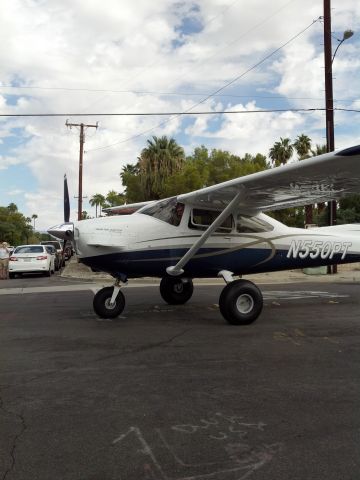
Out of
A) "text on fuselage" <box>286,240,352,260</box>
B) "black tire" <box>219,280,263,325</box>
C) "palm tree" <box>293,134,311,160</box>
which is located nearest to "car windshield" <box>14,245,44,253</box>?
"text on fuselage" <box>286,240,352,260</box>

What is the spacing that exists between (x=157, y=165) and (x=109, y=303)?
110 feet

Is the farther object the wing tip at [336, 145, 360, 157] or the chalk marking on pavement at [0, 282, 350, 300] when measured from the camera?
the chalk marking on pavement at [0, 282, 350, 300]

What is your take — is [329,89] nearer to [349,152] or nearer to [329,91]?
[329,91]

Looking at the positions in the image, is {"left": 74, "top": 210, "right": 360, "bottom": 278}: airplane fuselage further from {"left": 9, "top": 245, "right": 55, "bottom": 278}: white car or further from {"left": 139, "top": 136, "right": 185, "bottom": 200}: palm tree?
{"left": 139, "top": 136, "right": 185, "bottom": 200}: palm tree

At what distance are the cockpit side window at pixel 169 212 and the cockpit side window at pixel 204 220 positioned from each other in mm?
254

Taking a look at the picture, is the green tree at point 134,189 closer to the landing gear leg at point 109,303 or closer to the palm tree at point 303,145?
the palm tree at point 303,145

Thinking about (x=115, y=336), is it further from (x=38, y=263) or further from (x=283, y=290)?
(x=38, y=263)

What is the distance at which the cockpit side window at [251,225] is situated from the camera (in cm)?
966

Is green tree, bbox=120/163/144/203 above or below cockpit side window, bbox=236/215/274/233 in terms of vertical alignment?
above

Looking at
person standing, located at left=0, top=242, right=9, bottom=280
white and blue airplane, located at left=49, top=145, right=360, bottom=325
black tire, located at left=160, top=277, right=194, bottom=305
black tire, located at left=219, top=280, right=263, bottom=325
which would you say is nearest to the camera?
black tire, located at left=219, top=280, right=263, bottom=325

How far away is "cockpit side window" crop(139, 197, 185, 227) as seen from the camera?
9.34 meters

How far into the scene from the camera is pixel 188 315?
9453mm

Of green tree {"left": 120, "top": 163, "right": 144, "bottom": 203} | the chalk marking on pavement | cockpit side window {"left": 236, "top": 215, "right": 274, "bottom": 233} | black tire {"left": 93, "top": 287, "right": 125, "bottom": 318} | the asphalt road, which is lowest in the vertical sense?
the asphalt road

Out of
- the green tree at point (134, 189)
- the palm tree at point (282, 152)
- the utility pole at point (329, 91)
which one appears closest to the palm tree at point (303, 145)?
the palm tree at point (282, 152)
